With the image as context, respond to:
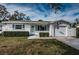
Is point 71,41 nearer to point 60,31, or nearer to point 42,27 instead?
point 60,31

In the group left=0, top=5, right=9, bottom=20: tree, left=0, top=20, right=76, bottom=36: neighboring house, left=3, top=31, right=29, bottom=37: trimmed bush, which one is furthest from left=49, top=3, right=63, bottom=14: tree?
left=0, top=5, right=9, bottom=20: tree

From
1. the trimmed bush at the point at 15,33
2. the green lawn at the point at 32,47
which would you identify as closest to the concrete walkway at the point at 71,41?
the green lawn at the point at 32,47

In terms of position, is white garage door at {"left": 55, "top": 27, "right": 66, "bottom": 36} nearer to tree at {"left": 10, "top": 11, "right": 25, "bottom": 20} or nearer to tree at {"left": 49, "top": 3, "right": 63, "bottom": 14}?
tree at {"left": 49, "top": 3, "right": 63, "bottom": 14}

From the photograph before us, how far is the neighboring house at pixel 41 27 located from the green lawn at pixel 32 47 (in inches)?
7.8

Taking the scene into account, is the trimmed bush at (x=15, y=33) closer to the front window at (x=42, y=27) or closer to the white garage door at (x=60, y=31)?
the front window at (x=42, y=27)

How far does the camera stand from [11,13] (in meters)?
12.9

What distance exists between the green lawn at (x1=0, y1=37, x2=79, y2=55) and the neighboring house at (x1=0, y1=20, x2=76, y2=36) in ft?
0.65

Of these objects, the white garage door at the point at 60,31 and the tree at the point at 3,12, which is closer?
the tree at the point at 3,12

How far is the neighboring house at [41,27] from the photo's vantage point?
12883 mm

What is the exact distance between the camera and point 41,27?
42.3 feet

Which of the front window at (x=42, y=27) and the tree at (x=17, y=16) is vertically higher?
the tree at (x=17, y=16)

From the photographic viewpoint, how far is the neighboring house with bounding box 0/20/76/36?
12.9 meters
